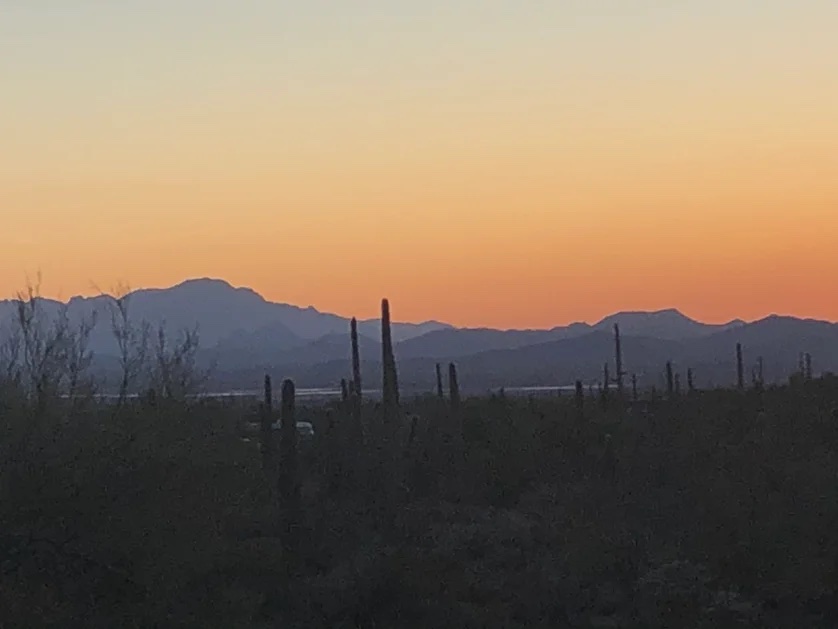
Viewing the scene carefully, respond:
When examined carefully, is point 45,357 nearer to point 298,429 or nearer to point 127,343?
point 127,343

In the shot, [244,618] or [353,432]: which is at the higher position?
[353,432]

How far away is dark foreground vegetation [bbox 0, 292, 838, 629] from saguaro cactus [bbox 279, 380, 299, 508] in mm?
34

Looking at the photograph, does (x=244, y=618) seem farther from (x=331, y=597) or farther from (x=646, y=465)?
(x=646, y=465)

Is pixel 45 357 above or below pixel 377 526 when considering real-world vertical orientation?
above

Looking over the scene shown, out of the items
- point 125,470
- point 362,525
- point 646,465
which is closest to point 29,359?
point 125,470

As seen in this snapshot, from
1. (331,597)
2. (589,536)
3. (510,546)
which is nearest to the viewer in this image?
(331,597)

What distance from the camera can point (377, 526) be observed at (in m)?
25.0

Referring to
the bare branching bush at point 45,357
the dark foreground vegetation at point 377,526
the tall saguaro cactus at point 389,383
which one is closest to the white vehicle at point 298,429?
the dark foreground vegetation at point 377,526

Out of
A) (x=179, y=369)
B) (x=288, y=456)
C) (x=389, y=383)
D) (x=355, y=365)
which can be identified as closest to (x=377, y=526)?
(x=288, y=456)

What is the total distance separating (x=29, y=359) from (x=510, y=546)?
8748mm

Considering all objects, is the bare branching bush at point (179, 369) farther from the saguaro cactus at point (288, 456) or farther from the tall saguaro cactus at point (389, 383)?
the tall saguaro cactus at point (389, 383)

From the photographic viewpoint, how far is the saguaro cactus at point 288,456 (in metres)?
23.3

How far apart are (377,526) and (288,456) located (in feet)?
7.06

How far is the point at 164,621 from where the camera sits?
16.4m
